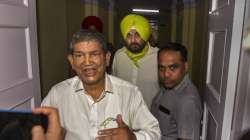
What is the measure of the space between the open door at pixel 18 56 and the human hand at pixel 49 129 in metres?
0.62

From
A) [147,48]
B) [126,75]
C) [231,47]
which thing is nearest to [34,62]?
[126,75]

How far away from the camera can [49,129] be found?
742 mm

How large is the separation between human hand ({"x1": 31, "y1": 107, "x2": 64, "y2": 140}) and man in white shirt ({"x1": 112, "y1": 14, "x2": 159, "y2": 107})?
129 centimetres

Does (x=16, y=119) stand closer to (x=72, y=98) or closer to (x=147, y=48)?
(x=72, y=98)

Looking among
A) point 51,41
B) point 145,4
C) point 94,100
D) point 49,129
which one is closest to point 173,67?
point 94,100

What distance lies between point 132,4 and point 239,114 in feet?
26.4

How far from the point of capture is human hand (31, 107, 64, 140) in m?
0.72

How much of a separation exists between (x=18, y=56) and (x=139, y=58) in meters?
0.99

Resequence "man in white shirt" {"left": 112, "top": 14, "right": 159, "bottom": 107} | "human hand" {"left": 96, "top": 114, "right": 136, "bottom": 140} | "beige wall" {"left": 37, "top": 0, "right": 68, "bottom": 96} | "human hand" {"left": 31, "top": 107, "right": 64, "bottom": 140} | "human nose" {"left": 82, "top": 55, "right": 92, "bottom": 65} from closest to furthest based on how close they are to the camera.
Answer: "human hand" {"left": 31, "top": 107, "right": 64, "bottom": 140} → "human hand" {"left": 96, "top": 114, "right": 136, "bottom": 140} → "human nose" {"left": 82, "top": 55, "right": 92, "bottom": 65} → "man in white shirt" {"left": 112, "top": 14, "right": 159, "bottom": 107} → "beige wall" {"left": 37, "top": 0, "right": 68, "bottom": 96}

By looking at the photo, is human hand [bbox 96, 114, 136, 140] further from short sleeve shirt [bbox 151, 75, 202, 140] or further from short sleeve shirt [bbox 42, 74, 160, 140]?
short sleeve shirt [bbox 151, 75, 202, 140]

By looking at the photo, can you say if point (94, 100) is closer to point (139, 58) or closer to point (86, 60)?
point (86, 60)

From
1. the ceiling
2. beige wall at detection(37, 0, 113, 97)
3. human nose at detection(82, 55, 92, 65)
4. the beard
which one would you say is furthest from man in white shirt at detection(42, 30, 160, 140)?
the ceiling

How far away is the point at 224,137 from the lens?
1067 mm

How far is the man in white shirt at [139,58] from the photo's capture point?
1.96 metres
